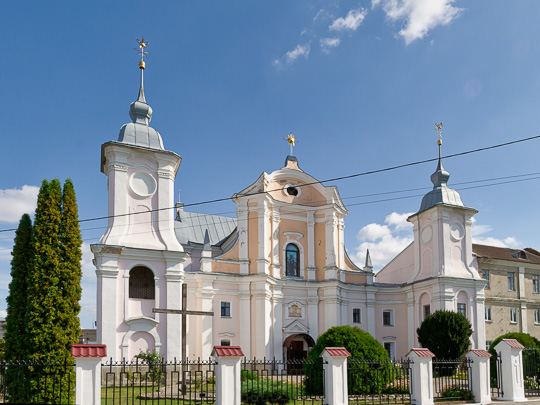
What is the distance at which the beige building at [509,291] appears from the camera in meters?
37.2

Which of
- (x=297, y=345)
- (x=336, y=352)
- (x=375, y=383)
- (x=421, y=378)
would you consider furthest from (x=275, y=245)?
(x=336, y=352)

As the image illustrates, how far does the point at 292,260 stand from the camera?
111 ft

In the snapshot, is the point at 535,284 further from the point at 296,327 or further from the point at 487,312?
the point at 296,327

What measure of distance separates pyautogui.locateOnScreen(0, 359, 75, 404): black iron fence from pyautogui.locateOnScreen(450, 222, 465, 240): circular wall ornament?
25.3m

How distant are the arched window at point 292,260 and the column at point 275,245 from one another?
880mm

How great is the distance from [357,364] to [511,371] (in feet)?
16.0

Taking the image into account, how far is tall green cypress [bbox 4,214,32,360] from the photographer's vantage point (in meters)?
15.3

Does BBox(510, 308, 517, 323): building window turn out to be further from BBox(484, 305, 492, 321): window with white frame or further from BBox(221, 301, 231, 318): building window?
BBox(221, 301, 231, 318): building window

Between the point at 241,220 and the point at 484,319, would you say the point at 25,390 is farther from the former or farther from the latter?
the point at 484,319

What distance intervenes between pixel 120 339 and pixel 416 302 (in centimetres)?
1738

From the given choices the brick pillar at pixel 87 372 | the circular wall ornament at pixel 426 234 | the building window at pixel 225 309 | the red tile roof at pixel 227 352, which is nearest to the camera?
the brick pillar at pixel 87 372

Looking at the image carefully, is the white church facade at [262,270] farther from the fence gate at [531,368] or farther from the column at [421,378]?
the column at [421,378]

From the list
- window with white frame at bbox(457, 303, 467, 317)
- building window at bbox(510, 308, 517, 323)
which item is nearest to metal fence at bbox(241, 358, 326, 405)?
window with white frame at bbox(457, 303, 467, 317)

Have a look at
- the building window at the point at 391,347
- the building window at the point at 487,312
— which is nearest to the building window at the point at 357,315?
the building window at the point at 391,347
